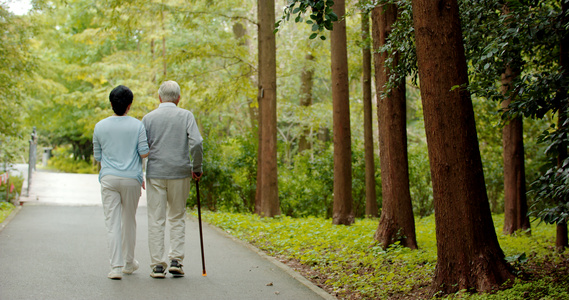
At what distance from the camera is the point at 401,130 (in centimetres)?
872

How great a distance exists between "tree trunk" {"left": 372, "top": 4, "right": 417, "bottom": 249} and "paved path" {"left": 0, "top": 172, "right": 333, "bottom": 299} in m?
2.08

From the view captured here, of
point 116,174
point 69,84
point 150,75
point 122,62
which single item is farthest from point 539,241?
point 69,84

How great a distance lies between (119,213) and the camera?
6473mm

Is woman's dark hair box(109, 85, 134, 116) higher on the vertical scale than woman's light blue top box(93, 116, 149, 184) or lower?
higher

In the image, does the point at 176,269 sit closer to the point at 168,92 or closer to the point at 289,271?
the point at 289,271

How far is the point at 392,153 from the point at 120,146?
4.17 m

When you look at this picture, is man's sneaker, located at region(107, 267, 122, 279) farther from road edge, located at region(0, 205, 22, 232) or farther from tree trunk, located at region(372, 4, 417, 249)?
road edge, located at region(0, 205, 22, 232)

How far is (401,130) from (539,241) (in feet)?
Answer: 15.3

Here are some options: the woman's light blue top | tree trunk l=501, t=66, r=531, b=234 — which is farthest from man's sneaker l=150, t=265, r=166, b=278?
tree trunk l=501, t=66, r=531, b=234

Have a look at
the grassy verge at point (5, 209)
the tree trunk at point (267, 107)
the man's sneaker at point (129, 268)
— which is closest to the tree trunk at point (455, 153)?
the man's sneaker at point (129, 268)

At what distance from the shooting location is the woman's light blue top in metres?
6.47

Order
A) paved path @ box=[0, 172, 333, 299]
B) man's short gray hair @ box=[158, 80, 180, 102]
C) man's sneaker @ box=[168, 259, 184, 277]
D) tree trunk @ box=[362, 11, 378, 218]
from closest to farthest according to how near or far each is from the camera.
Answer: paved path @ box=[0, 172, 333, 299] → man's sneaker @ box=[168, 259, 184, 277] → man's short gray hair @ box=[158, 80, 180, 102] → tree trunk @ box=[362, 11, 378, 218]

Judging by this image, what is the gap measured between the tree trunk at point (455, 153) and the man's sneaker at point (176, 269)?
3037mm

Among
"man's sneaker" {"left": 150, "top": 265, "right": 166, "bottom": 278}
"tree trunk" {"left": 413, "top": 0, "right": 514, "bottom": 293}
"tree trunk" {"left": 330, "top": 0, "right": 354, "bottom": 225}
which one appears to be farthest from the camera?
"tree trunk" {"left": 330, "top": 0, "right": 354, "bottom": 225}
